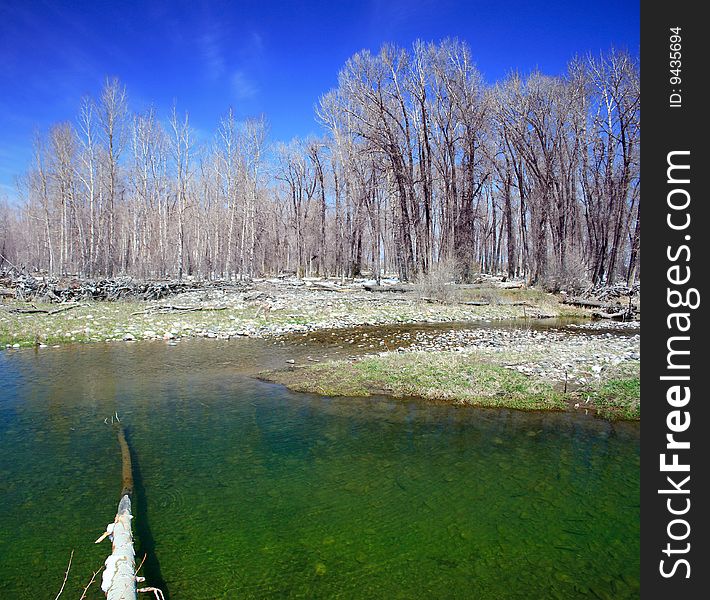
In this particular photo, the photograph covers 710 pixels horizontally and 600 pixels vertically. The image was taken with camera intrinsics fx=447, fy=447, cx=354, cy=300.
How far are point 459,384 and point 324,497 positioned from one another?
4.36m

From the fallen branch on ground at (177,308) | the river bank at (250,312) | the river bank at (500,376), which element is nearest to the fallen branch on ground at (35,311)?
the river bank at (250,312)

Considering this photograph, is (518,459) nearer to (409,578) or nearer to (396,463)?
(396,463)

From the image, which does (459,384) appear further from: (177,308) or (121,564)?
(177,308)

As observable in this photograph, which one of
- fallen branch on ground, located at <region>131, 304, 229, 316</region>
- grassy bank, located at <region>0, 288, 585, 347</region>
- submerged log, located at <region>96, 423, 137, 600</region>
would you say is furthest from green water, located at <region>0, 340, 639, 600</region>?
fallen branch on ground, located at <region>131, 304, 229, 316</region>

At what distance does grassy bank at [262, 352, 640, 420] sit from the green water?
1.45 feet

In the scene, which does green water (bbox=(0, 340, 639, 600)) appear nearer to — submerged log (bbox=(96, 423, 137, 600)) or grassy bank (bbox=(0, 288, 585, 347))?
submerged log (bbox=(96, 423, 137, 600))

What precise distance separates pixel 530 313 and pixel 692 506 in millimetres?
20229

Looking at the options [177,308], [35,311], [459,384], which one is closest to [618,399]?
[459,384]

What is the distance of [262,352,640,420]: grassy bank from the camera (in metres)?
7.49

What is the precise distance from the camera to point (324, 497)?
15.2ft

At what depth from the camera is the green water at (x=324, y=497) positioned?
136 inches

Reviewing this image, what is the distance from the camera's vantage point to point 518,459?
220 inches

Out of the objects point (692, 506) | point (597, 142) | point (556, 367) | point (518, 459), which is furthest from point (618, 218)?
point (692, 506)

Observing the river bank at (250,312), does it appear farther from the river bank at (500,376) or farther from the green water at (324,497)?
the green water at (324,497)
